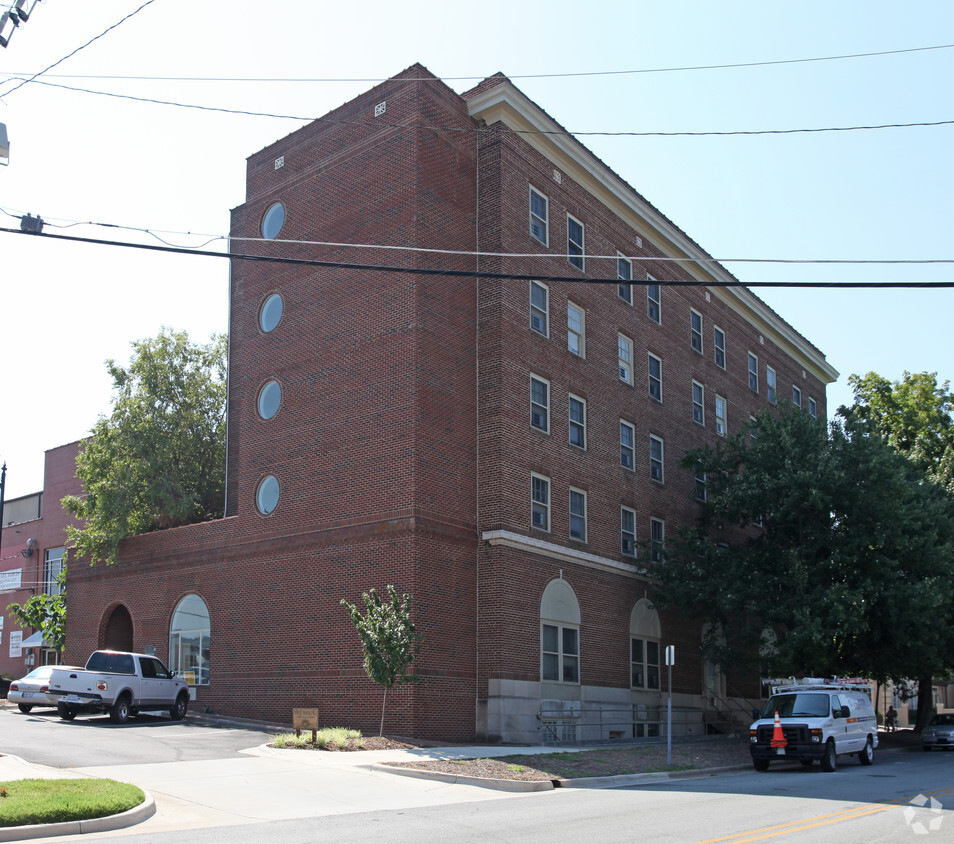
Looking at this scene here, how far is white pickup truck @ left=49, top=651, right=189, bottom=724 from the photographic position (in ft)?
86.4

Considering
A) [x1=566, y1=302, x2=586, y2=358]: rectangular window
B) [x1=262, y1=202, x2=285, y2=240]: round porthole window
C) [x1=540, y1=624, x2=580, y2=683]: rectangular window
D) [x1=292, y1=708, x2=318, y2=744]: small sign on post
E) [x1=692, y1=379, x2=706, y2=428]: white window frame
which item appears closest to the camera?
[x1=292, y1=708, x2=318, y2=744]: small sign on post

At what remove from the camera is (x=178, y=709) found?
28.4 metres

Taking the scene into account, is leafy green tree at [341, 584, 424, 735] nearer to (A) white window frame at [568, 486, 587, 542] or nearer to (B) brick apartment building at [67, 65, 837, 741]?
(B) brick apartment building at [67, 65, 837, 741]

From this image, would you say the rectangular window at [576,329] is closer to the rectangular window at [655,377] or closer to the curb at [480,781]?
the rectangular window at [655,377]

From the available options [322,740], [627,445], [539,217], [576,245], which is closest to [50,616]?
[322,740]

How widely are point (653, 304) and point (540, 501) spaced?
11826mm

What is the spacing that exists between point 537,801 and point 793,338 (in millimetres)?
38583

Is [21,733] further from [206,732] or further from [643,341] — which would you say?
[643,341]

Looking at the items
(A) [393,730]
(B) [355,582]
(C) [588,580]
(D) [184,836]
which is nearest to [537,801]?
(D) [184,836]

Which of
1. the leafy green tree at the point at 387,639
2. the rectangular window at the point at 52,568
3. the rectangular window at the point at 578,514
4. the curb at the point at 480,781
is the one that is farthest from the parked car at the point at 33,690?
the rectangular window at the point at 52,568

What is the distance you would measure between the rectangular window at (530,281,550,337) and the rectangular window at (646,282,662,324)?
7.40 meters

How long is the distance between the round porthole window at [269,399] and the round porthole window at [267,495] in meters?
2.01

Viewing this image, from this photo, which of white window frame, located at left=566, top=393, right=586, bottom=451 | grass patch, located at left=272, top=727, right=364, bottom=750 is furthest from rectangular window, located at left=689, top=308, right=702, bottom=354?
grass patch, located at left=272, top=727, right=364, bottom=750

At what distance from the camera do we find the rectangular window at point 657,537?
1291 inches
